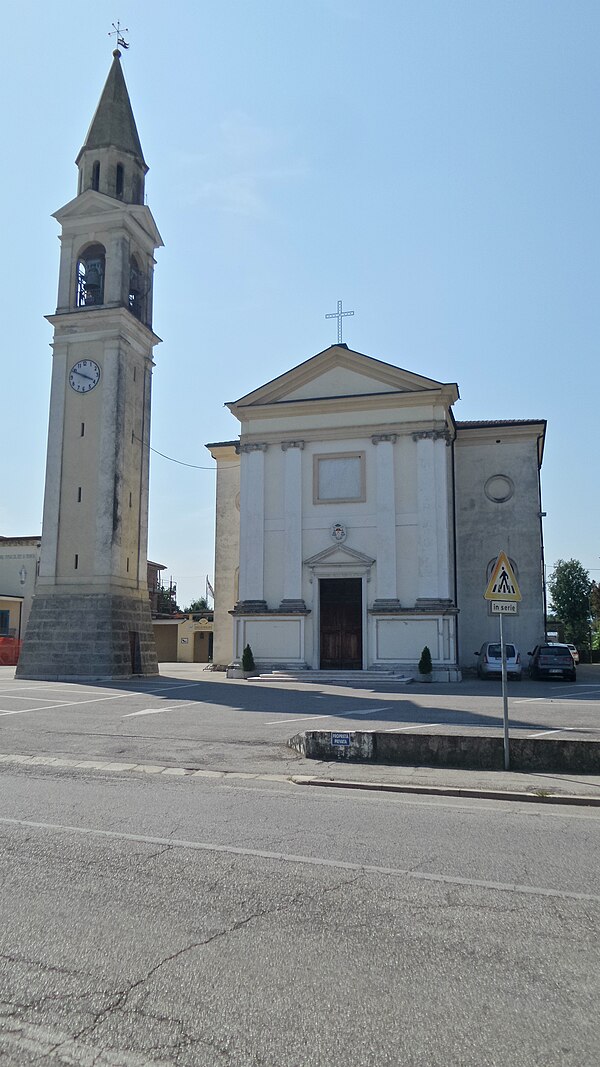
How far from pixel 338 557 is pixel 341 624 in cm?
269

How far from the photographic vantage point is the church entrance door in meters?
32.5

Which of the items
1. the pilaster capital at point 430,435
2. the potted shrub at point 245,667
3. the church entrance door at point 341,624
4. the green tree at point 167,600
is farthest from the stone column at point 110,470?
the green tree at point 167,600

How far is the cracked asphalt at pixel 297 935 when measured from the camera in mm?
3475

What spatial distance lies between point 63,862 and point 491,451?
32928 mm

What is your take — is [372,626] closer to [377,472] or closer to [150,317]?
[377,472]

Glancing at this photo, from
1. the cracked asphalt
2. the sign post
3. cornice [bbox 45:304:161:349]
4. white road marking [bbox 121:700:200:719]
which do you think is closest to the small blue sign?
the sign post

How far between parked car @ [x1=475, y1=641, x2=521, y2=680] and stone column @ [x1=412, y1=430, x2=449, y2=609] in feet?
8.71

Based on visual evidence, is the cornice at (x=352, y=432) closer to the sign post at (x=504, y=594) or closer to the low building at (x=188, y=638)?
the sign post at (x=504, y=594)

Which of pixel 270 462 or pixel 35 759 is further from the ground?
pixel 270 462

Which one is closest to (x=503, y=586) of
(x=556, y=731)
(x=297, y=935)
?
(x=556, y=731)

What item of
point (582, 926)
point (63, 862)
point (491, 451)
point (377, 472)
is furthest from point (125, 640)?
point (582, 926)

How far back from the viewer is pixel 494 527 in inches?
1421

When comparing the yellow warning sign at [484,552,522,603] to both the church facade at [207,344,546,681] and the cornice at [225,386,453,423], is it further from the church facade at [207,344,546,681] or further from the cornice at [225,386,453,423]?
the cornice at [225,386,453,423]

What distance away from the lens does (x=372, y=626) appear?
104ft
